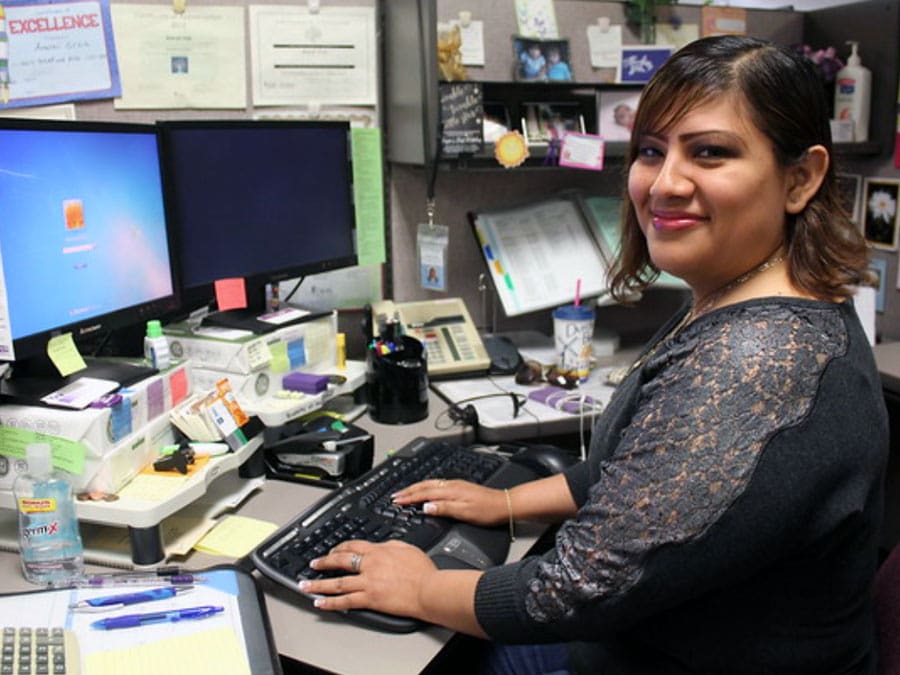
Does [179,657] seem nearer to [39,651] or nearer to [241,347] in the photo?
[39,651]

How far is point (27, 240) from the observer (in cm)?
110

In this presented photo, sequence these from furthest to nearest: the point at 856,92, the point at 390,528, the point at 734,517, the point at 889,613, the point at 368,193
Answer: the point at 856,92 < the point at 368,193 < the point at 390,528 < the point at 889,613 < the point at 734,517

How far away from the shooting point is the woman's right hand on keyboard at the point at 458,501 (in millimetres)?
1184

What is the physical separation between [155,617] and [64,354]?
431mm

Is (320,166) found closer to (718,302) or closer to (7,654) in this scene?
(718,302)

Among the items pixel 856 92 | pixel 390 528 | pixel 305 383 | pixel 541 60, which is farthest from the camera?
pixel 856 92

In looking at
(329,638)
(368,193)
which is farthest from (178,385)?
(368,193)

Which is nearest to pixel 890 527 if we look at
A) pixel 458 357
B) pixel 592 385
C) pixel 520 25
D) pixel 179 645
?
pixel 592 385

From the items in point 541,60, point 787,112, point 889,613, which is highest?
point 541,60

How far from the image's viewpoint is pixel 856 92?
2078 millimetres

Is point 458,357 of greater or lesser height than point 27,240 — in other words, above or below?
below

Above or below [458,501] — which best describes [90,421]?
above

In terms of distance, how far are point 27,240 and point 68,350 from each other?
16 centimetres

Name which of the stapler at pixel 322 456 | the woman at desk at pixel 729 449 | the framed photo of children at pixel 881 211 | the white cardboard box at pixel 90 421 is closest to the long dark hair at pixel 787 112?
the woman at desk at pixel 729 449
